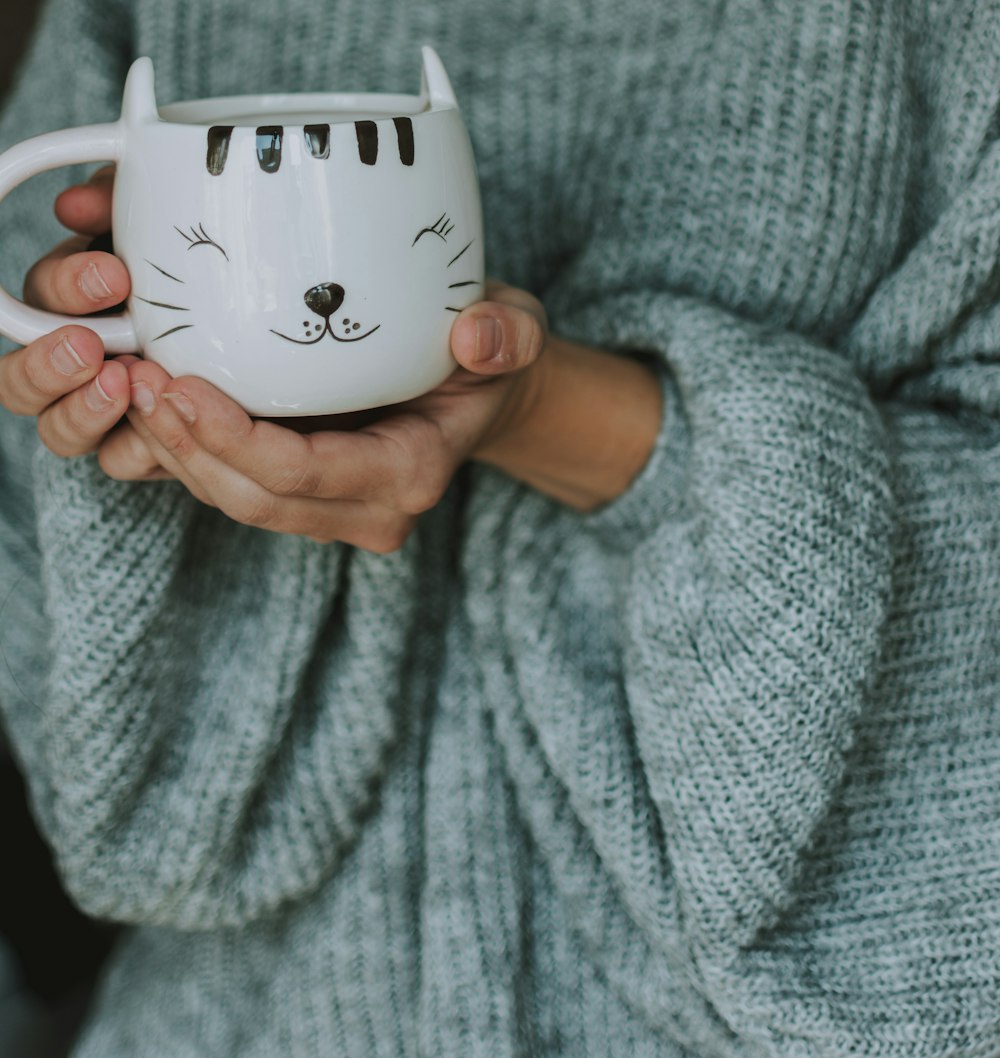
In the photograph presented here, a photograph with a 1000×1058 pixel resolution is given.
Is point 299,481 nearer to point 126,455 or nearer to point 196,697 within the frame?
point 126,455

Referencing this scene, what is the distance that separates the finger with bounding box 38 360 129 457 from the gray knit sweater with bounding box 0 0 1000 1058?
0.05m

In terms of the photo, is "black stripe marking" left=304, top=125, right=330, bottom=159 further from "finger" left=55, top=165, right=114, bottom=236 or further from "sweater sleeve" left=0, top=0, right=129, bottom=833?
"sweater sleeve" left=0, top=0, right=129, bottom=833

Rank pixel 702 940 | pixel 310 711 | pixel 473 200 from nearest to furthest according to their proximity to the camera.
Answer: pixel 473 200 < pixel 702 940 < pixel 310 711

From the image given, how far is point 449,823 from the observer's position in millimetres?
700

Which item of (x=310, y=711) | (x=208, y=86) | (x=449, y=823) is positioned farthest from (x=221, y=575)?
(x=208, y=86)

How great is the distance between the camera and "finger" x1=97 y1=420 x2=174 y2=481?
549mm

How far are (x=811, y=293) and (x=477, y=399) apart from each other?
254 millimetres

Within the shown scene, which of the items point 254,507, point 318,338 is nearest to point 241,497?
point 254,507

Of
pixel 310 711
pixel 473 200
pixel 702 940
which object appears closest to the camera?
pixel 473 200

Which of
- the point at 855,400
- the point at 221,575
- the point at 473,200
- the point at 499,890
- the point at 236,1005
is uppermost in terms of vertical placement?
the point at 473,200

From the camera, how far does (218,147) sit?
438 millimetres

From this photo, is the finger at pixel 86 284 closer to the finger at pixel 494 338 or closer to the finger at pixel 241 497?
the finger at pixel 241 497

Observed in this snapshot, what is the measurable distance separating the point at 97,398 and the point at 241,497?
8 centimetres

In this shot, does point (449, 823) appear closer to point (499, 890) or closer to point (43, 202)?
point (499, 890)
